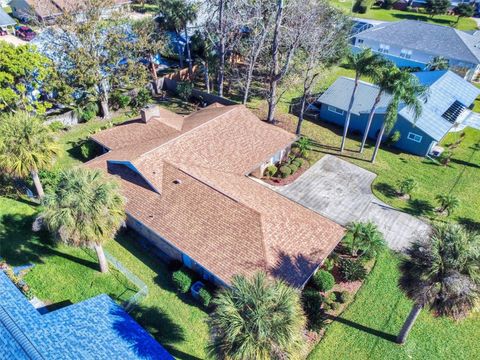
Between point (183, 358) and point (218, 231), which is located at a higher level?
point (218, 231)

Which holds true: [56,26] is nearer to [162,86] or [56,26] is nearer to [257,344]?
[162,86]

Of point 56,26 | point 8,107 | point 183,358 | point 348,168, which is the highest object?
point 56,26

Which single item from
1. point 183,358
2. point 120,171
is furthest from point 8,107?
point 183,358

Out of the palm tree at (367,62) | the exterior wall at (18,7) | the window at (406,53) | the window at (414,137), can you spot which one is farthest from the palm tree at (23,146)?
the window at (406,53)

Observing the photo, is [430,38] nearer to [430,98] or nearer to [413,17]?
[430,98]

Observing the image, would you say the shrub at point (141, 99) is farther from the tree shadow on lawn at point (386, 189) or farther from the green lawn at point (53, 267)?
the tree shadow on lawn at point (386, 189)

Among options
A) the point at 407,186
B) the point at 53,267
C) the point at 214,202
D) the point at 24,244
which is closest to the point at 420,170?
the point at 407,186

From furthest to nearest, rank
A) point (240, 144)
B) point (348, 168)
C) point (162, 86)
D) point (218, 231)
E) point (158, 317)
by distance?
point (162, 86), point (348, 168), point (240, 144), point (218, 231), point (158, 317)
